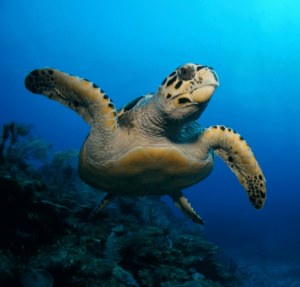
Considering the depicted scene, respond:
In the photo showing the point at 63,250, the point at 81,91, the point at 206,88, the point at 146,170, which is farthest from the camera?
the point at 146,170

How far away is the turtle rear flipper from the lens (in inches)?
97.9

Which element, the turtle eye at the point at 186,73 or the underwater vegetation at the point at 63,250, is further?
the underwater vegetation at the point at 63,250

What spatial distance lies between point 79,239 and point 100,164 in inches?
53.0

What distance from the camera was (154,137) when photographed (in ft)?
Answer: 8.78

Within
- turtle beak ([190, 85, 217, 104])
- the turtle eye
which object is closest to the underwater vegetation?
turtle beak ([190, 85, 217, 104])

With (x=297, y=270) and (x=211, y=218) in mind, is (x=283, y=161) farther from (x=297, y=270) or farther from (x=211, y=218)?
(x=297, y=270)

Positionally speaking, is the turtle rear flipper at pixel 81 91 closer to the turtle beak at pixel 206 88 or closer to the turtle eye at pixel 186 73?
the turtle eye at pixel 186 73

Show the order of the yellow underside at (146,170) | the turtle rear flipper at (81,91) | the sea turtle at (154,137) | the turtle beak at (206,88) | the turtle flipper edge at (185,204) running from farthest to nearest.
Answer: the turtle flipper edge at (185,204), the yellow underside at (146,170), the turtle rear flipper at (81,91), the sea turtle at (154,137), the turtle beak at (206,88)

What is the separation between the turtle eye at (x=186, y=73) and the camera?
6.37 ft

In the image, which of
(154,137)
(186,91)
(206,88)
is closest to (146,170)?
(154,137)

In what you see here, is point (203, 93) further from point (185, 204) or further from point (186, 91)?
point (185, 204)

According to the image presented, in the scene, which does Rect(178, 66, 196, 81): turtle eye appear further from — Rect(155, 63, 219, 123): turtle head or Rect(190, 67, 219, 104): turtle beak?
Rect(190, 67, 219, 104): turtle beak

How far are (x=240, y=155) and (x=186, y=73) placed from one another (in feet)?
5.90

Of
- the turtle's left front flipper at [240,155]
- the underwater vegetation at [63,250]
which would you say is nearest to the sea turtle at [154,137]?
the turtle's left front flipper at [240,155]
